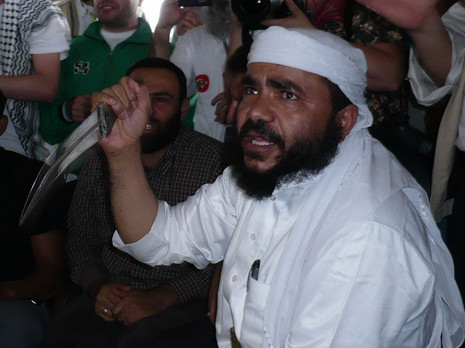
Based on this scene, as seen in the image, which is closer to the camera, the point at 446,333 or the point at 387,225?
the point at 387,225

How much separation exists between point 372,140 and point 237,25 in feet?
3.37

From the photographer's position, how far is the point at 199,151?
2.84 m

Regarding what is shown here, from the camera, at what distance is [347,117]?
1.93 m

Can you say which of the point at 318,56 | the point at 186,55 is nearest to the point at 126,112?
the point at 318,56

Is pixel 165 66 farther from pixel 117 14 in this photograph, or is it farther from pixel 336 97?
pixel 336 97

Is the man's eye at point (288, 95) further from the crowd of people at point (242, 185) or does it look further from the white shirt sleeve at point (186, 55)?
the white shirt sleeve at point (186, 55)

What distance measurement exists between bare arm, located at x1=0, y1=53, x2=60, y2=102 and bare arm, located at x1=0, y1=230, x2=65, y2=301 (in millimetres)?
753

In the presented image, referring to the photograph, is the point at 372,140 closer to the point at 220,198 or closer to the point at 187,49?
the point at 220,198

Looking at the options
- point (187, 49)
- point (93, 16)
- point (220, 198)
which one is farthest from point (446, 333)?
point (93, 16)

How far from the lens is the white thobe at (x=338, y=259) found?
1.58 metres

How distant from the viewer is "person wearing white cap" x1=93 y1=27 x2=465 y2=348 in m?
1.60

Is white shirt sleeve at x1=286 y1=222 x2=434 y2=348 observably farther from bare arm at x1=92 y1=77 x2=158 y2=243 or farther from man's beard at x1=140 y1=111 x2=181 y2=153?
man's beard at x1=140 y1=111 x2=181 y2=153

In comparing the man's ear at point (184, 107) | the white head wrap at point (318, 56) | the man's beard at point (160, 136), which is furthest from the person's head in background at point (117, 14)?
the white head wrap at point (318, 56)

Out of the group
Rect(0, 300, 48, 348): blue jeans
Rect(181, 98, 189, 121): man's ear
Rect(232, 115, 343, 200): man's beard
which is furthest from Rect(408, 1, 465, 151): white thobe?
Rect(0, 300, 48, 348): blue jeans
